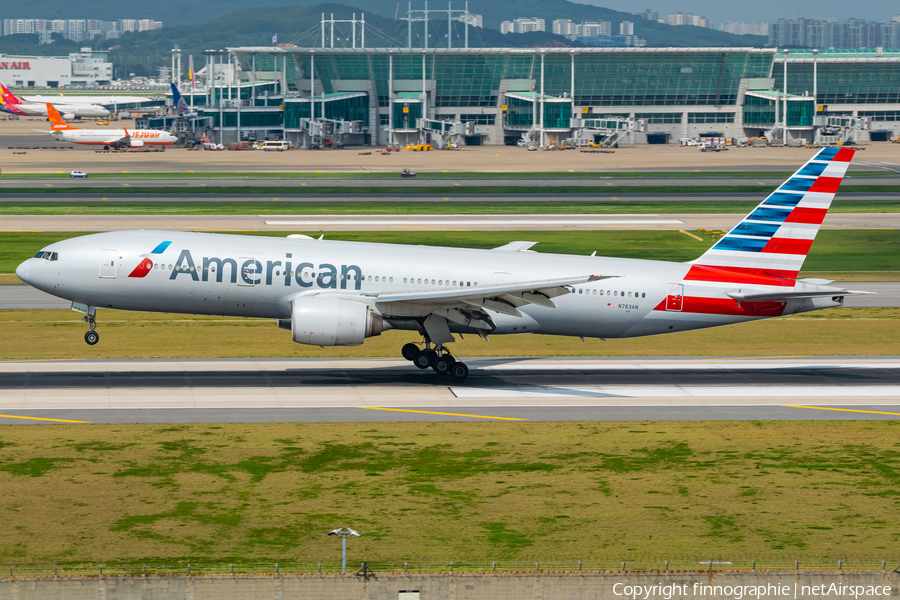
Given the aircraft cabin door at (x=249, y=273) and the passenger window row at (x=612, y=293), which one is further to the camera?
the passenger window row at (x=612, y=293)

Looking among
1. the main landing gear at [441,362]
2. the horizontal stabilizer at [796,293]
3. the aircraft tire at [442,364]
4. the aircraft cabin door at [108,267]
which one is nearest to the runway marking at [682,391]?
the main landing gear at [441,362]

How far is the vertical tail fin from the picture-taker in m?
43.7

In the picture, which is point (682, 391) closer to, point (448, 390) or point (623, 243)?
point (448, 390)

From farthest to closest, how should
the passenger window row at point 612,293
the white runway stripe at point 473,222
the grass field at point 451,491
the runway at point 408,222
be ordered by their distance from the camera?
the white runway stripe at point 473,222, the runway at point 408,222, the passenger window row at point 612,293, the grass field at point 451,491

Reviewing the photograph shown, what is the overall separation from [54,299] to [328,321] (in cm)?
2921

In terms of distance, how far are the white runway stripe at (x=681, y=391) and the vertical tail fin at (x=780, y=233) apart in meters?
4.93

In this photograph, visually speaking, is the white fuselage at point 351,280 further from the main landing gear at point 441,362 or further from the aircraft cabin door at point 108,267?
the main landing gear at point 441,362

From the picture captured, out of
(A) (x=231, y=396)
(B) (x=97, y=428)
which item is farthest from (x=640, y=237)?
(B) (x=97, y=428)

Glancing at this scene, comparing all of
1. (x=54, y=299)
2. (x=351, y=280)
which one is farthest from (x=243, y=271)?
(x=54, y=299)

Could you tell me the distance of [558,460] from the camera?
32375mm

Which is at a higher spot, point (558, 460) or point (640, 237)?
point (640, 237)

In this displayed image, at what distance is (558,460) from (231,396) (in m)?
14.7

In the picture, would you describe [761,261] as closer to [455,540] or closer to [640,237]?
[455,540]

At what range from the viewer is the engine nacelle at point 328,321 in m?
39.7
